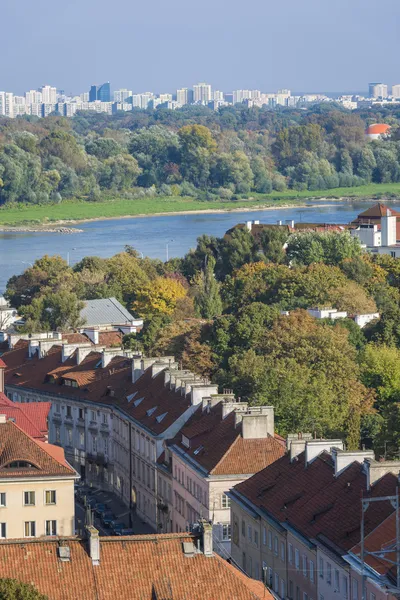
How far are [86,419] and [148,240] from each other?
177 ft

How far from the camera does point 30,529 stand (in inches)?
845

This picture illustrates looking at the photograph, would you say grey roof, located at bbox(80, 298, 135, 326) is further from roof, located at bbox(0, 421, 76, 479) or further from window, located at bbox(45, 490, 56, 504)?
Result: window, located at bbox(45, 490, 56, 504)

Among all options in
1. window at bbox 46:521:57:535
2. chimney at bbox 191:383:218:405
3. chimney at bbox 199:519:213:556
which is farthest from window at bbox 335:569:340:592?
chimney at bbox 191:383:218:405

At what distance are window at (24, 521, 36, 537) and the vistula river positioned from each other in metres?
39.3

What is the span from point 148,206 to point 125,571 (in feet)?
322

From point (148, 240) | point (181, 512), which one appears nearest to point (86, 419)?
point (181, 512)

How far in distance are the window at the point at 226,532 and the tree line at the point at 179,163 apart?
8833cm

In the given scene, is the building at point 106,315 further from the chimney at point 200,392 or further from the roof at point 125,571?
the roof at point 125,571

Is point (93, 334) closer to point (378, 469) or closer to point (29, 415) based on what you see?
point (29, 415)

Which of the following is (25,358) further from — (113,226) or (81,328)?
(113,226)

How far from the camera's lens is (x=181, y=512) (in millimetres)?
24562

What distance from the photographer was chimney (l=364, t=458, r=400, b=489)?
18641mm

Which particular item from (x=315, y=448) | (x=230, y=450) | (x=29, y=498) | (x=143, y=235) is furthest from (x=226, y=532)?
(x=143, y=235)

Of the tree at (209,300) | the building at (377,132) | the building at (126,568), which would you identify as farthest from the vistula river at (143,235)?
the building at (126,568)
